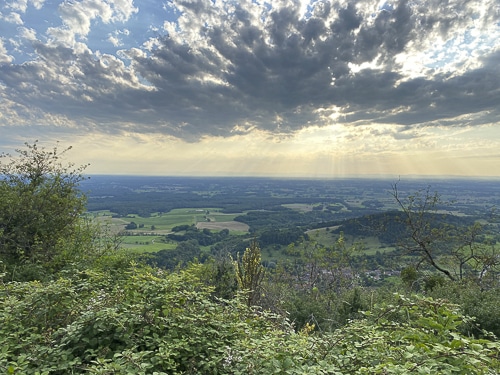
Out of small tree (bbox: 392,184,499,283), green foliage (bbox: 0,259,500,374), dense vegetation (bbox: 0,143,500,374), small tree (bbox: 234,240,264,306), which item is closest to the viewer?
green foliage (bbox: 0,259,500,374)

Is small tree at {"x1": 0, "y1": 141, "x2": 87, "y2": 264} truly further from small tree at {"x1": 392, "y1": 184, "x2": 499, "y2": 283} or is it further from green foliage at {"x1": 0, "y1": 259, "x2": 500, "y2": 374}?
small tree at {"x1": 392, "y1": 184, "x2": 499, "y2": 283}

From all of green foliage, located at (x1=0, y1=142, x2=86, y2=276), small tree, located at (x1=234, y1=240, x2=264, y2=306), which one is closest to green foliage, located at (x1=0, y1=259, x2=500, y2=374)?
small tree, located at (x1=234, y1=240, x2=264, y2=306)

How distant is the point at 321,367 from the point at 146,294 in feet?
8.18

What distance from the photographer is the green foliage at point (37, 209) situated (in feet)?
33.3

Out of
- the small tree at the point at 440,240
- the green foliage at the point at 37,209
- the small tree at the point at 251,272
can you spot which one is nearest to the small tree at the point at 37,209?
the green foliage at the point at 37,209

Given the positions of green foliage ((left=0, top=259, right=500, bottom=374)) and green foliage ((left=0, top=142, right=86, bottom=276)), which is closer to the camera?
green foliage ((left=0, top=259, right=500, bottom=374))

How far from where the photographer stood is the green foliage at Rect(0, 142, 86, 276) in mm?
10148

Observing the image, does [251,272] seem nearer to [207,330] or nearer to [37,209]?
[207,330]

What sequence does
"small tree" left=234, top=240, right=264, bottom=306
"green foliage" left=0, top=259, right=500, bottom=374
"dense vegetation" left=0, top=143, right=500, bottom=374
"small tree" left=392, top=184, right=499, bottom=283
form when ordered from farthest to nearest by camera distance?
"small tree" left=392, top=184, right=499, bottom=283, "small tree" left=234, top=240, right=264, bottom=306, "dense vegetation" left=0, top=143, right=500, bottom=374, "green foliage" left=0, top=259, right=500, bottom=374

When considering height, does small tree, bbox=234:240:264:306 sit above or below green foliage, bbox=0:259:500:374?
below

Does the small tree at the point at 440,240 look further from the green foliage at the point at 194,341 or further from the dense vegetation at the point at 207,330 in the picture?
the green foliage at the point at 194,341

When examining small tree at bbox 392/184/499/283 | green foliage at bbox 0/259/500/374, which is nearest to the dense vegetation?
green foliage at bbox 0/259/500/374

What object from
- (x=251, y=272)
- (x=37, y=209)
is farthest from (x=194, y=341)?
(x=37, y=209)

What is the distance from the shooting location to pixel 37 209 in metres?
10.9
